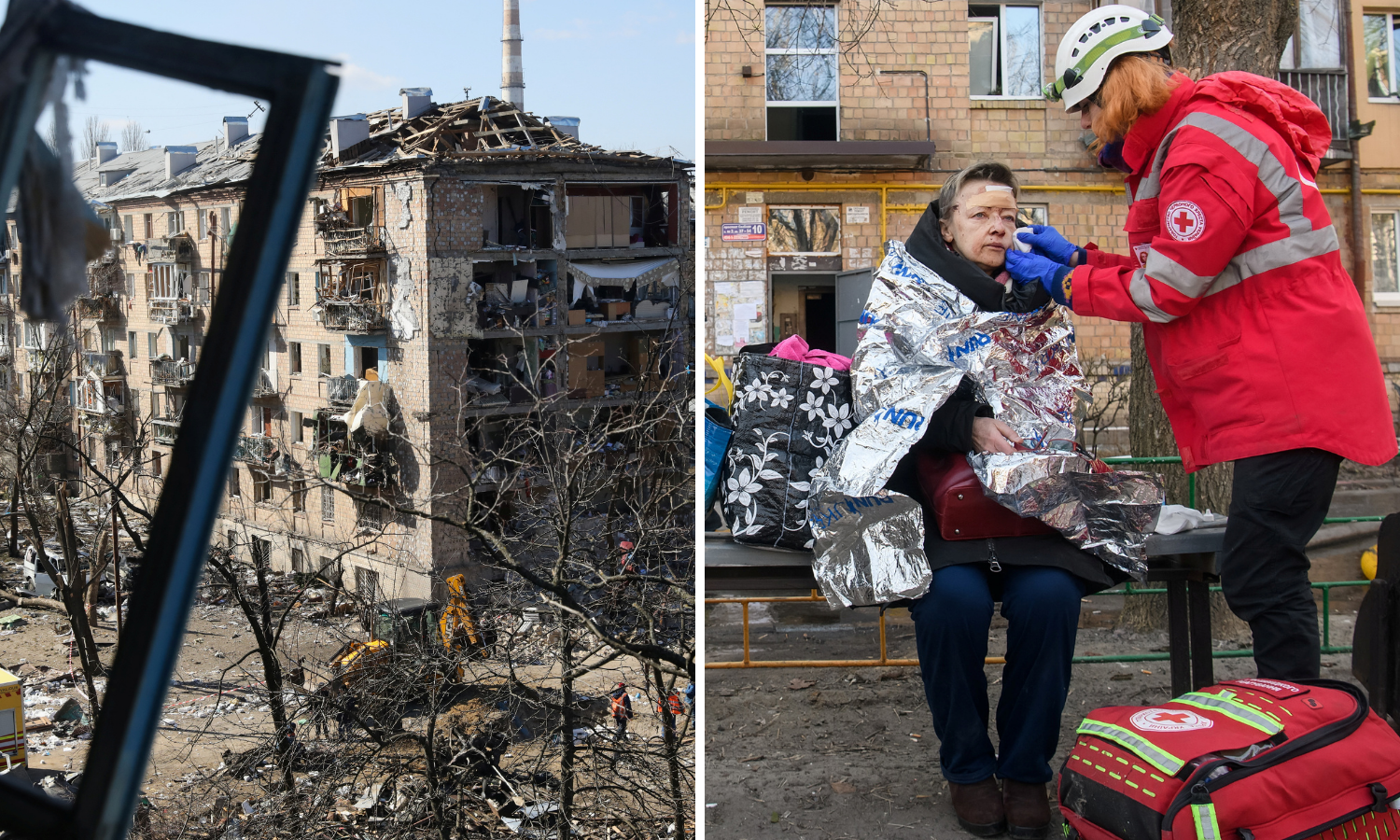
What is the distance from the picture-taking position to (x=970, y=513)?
1931mm

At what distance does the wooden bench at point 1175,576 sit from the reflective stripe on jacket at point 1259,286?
0.37m

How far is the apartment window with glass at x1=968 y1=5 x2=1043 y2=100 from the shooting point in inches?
383

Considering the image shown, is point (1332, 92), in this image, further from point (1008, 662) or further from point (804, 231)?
point (1008, 662)

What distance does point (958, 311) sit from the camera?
2.07m

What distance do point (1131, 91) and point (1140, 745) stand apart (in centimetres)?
115

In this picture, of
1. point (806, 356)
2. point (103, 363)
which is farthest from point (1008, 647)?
point (103, 363)

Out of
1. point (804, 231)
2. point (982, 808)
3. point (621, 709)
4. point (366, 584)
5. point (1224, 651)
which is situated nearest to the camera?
point (982, 808)

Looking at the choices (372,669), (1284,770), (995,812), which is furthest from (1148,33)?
(372,669)

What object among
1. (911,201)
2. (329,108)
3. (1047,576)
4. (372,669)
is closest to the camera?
(329,108)

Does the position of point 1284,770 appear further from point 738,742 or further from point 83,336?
point 83,336

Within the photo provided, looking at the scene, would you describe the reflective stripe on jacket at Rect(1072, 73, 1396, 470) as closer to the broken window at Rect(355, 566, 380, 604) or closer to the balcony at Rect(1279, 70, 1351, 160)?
the broken window at Rect(355, 566, 380, 604)

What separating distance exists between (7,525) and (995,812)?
260cm

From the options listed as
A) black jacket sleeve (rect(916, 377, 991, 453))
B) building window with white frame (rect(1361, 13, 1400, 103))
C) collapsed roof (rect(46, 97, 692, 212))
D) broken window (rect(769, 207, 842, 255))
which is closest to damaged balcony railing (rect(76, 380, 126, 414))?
collapsed roof (rect(46, 97, 692, 212))

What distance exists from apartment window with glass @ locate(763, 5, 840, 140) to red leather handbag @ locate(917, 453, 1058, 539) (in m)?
8.02
